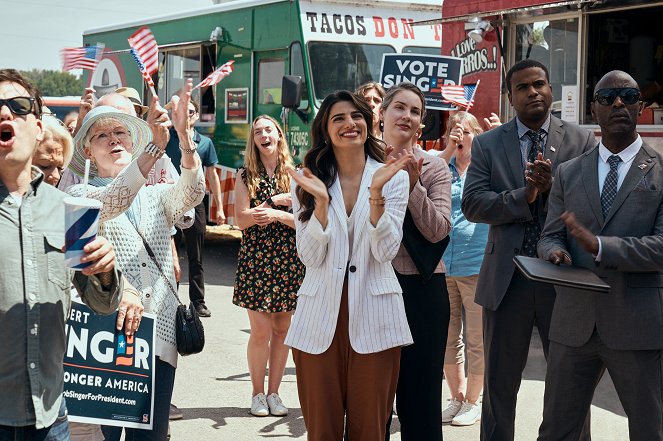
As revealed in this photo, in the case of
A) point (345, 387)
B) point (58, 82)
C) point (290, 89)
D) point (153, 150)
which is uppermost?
point (58, 82)

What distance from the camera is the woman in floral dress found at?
22.2 ft

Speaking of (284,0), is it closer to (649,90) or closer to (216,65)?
(216,65)

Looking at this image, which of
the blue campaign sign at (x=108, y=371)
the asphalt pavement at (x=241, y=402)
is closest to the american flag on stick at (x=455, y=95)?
the asphalt pavement at (x=241, y=402)

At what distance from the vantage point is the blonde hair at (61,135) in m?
4.25

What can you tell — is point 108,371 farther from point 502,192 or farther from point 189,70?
point 189,70

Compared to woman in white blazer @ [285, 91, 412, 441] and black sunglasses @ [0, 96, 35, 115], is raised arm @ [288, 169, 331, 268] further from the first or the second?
black sunglasses @ [0, 96, 35, 115]

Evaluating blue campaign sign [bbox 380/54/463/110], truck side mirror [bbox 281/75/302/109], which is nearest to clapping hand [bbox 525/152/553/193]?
blue campaign sign [bbox 380/54/463/110]

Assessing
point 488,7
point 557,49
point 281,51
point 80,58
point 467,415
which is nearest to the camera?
point 467,415

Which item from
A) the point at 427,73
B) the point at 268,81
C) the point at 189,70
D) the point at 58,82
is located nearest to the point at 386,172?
the point at 427,73

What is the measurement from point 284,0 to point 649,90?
4922 millimetres

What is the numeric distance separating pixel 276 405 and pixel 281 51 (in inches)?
257

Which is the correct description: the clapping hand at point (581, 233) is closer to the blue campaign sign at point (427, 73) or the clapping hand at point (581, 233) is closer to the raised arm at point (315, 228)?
the raised arm at point (315, 228)

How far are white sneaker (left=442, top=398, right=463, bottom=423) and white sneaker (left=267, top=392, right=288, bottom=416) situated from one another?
1.09 metres

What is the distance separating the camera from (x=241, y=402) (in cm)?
708
